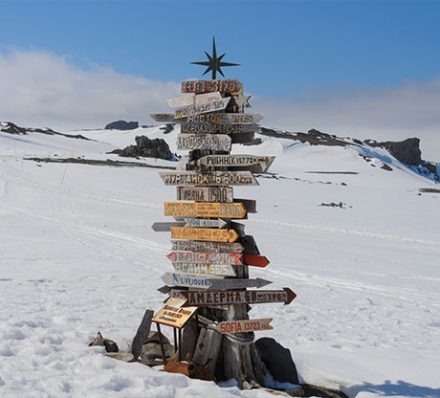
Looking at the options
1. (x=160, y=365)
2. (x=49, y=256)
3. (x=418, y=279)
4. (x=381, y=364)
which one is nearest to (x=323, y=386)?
(x=381, y=364)

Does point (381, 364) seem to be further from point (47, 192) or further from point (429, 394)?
point (47, 192)

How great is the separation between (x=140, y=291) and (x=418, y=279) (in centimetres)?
833

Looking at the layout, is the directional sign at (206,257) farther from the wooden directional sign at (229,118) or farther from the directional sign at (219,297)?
the wooden directional sign at (229,118)

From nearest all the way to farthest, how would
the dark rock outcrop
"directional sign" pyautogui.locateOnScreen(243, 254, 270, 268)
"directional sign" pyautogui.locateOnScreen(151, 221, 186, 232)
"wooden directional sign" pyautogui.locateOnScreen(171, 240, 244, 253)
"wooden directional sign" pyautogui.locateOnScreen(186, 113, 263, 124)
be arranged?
"directional sign" pyautogui.locateOnScreen(243, 254, 270, 268)
"wooden directional sign" pyautogui.locateOnScreen(171, 240, 244, 253)
"wooden directional sign" pyautogui.locateOnScreen(186, 113, 263, 124)
"directional sign" pyautogui.locateOnScreen(151, 221, 186, 232)
the dark rock outcrop

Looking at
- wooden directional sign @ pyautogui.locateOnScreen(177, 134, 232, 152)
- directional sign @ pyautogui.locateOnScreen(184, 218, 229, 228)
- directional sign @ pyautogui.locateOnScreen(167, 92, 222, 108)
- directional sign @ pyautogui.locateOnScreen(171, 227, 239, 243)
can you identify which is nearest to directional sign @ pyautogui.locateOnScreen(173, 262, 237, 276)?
directional sign @ pyautogui.locateOnScreen(171, 227, 239, 243)

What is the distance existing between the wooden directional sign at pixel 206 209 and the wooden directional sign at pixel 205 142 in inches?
30.7

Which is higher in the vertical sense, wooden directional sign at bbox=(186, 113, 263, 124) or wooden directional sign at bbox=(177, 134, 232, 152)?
wooden directional sign at bbox=(186, 113, 263, 124)

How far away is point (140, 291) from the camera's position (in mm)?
13352

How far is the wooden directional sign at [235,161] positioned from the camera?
7.84 meters

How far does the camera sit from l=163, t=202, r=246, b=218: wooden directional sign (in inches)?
309

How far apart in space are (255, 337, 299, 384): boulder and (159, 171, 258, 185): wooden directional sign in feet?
8.22

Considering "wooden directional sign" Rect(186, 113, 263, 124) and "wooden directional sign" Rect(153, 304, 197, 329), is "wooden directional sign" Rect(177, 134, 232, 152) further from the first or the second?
"wooden directional sign" Rect(153, 304, 197, 329)

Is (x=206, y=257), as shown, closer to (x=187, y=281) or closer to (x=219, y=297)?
(x=187, y=281)

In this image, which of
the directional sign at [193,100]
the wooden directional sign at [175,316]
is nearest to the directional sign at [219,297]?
the wooden directional sign at [175,316]
